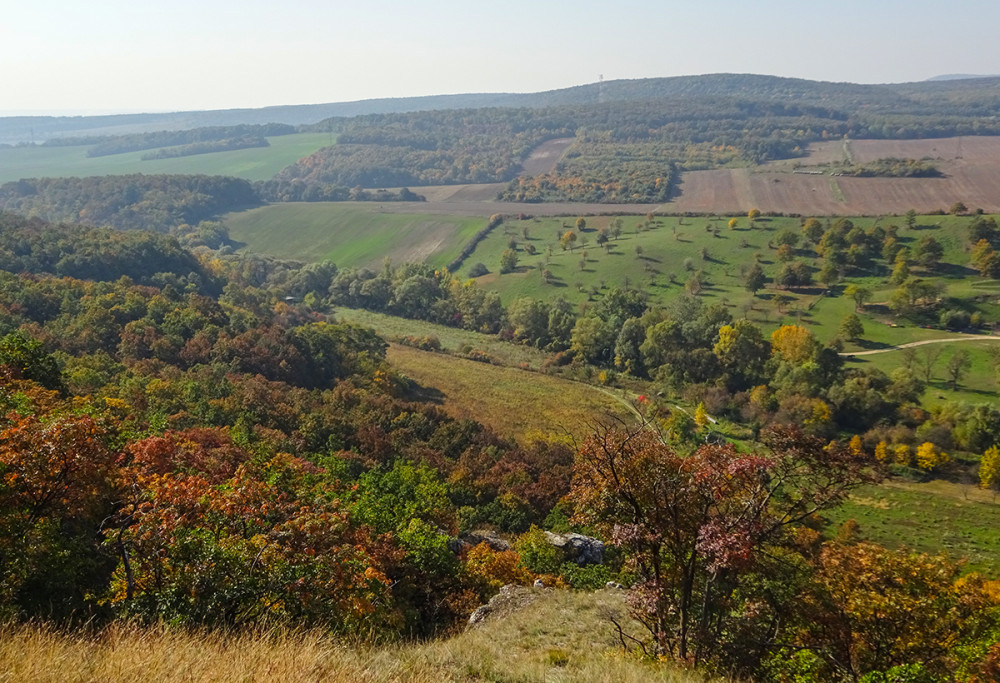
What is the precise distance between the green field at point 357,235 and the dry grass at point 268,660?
472 feet

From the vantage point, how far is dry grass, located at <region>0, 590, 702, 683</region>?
882 cm

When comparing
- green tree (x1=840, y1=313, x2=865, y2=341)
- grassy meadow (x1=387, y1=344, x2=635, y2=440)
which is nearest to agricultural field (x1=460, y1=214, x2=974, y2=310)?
green tree (x1=840, y1=313, x2=865, y2=341)

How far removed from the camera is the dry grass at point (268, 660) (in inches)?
347

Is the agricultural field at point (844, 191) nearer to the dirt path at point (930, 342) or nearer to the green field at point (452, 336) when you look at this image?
the dirt path at point (930, 342)

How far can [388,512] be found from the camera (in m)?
29.9

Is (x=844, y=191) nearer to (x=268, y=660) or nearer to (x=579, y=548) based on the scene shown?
(x=579, y=548)

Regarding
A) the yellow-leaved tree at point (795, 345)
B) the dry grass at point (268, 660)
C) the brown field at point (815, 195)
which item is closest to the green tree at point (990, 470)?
the yellow-leaved tree at point (795, 345)

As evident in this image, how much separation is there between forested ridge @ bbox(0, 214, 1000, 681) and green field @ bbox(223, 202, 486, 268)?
93.7m

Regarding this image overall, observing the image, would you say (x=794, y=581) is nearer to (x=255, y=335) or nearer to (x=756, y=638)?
(x=756, y=638)

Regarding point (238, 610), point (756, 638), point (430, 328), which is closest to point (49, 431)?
point (238, 610)

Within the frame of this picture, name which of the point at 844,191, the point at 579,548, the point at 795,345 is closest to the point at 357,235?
the point at 795,345

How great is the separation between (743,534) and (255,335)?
70157 mm

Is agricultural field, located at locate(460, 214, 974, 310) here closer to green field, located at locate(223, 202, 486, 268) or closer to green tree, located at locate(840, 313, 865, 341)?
green tree, located at locate(840, 313, 865, 341)

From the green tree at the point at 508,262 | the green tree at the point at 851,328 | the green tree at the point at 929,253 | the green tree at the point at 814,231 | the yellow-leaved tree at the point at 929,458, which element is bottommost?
the yellow-leaved tree at the point at 929,458
